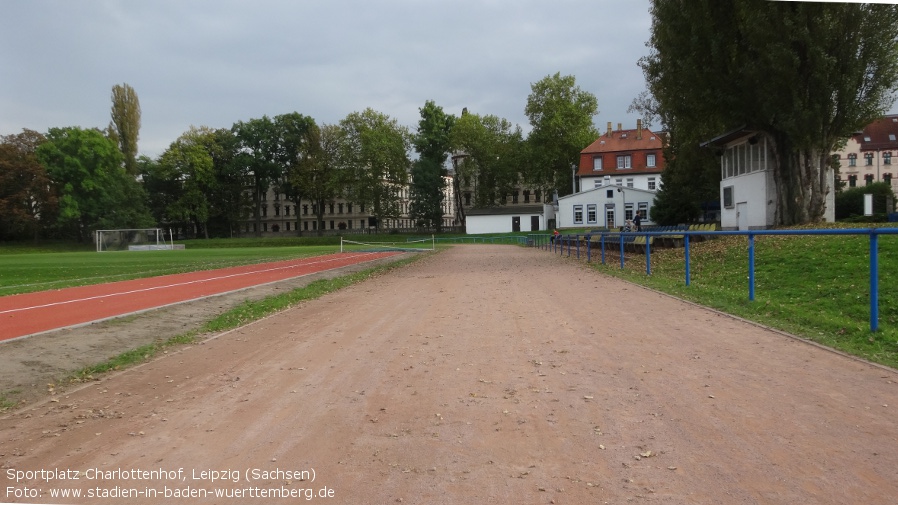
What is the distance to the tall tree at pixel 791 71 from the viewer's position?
75.2ft

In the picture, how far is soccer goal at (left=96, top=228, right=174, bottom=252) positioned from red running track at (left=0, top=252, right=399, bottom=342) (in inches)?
2146

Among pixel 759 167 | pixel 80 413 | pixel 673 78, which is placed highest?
pixel 673 78

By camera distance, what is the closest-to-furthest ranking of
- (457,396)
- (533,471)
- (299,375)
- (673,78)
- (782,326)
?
(533,471) < (457,396) < (299,375) < (782,326) < (673,78)

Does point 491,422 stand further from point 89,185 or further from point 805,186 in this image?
point 89,185

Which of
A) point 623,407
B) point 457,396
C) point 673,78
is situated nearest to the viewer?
point 623,407

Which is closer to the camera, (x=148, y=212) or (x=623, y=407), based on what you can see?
(x=623, y=407)

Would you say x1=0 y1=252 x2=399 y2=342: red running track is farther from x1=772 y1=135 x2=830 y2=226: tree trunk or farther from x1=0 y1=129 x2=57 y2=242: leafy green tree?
x1=0 y1=129 x2=57 y2=242: leafy green tree

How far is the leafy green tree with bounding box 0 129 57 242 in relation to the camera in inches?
3029

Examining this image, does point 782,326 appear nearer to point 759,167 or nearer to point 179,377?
point 179,377

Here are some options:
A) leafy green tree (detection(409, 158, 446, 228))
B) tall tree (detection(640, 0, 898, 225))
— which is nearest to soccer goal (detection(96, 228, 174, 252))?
leafy green tree (detection(409, 158, 446, 228))

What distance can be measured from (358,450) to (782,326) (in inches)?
274

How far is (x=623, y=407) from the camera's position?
17.6 ft

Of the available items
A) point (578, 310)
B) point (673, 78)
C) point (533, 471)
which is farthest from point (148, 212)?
point (533, 471)

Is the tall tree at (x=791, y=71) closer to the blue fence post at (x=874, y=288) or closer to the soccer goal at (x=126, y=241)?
the blue fence post at (x=874, y=288)
